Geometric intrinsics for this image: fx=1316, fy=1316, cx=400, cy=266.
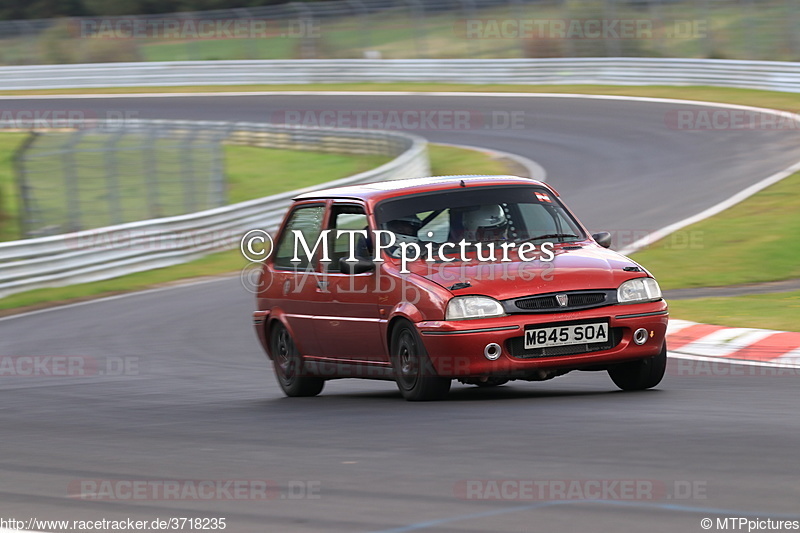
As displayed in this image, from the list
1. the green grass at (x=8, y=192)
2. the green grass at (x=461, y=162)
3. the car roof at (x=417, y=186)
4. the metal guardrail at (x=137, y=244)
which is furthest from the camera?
the green grass at (x=461, y=162)

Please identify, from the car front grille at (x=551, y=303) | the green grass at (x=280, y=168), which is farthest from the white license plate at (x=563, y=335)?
the green grass at (x=280, y=168)

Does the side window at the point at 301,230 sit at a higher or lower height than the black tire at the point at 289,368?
higher

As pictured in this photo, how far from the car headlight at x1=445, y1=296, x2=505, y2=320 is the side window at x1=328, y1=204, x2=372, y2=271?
3.62 feet

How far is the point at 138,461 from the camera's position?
6672 millimetres

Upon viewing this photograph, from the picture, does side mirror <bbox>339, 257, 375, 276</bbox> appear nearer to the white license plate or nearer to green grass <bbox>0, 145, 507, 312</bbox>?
the white license plate

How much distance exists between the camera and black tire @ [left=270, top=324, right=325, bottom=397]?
9.95 m

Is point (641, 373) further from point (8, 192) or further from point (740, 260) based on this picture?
point (8, 192)

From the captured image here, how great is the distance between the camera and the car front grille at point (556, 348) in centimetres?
812

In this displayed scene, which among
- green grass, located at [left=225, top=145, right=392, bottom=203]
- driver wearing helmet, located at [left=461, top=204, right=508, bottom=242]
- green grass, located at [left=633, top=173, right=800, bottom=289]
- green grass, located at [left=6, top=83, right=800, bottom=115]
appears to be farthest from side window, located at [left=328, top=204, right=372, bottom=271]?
green grass, located at [left=6, top=83, right=800, bottom=115]

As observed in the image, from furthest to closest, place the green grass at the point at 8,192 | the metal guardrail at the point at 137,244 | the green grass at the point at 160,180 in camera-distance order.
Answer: the green grass at the point at 8,192, the green grass at the point at 160,180, the metal guardrail at the point at 137,244

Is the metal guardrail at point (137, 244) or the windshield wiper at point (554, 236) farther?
the metal guardrail at point (137, 244)

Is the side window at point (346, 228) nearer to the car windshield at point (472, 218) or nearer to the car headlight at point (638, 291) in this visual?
the car windshield at point (472, 218)

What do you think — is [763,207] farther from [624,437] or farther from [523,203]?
[624,437]

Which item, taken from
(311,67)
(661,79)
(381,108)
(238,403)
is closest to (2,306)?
(238,403)
